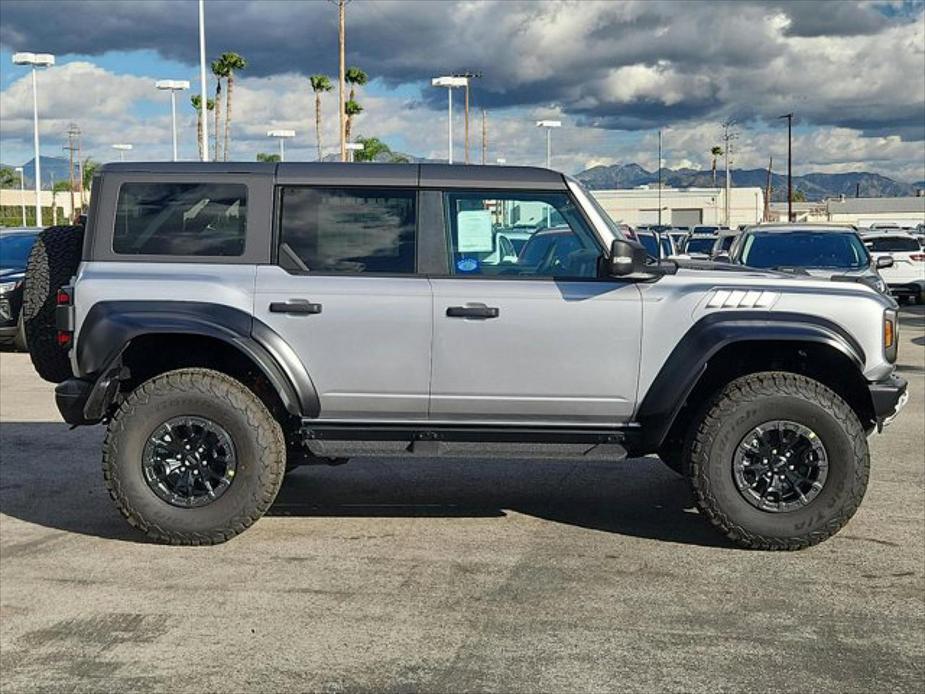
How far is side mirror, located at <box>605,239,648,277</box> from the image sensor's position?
559 cm

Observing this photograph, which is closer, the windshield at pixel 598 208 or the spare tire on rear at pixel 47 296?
the windshield at pixel 598 208

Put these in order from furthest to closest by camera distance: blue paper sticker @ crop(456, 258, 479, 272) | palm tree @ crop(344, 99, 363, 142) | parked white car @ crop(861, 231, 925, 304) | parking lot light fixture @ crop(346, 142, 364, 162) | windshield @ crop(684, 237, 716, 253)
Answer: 1. palm tree @ crop(344, 99, 363, 142)
2. parking lot light fixture @ crop(346, 142, 364, 162)
3. windshield @ crop(684, 237, 716, 253)
4. parked white car @ crop(861, 231, 925, 304)
5. blue paper sticker @ crop(456, 258, 479, 272)

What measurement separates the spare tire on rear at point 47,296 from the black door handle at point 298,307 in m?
1.25

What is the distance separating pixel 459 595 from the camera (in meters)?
5.07

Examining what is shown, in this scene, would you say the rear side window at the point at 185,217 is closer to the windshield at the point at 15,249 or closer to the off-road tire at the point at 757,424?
the off-road tire at the point at 757,424

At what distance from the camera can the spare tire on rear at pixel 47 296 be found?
605cm

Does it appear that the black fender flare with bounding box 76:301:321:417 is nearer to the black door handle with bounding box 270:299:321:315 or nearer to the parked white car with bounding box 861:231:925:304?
the black door handle with bounding box 270:299:321:315

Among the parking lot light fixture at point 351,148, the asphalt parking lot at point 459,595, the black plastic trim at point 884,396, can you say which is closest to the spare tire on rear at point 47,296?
the asphalt parking lot at point 459,595

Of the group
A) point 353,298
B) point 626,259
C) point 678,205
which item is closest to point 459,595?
point 353,298

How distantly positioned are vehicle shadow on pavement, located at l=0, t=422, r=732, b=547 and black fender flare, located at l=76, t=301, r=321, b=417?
1059mm

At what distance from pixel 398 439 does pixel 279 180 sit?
1561 millimetres

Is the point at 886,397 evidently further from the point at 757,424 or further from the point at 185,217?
the point at 185,217

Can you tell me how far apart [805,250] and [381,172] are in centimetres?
819

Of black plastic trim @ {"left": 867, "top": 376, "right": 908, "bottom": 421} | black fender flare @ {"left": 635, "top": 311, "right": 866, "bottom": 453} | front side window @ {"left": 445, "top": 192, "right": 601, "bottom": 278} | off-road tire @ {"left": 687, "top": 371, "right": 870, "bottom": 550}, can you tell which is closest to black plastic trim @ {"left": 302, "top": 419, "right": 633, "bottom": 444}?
black fender flare @ {"left": 635, "top": 311, "right": 866, "bottom": 453}
